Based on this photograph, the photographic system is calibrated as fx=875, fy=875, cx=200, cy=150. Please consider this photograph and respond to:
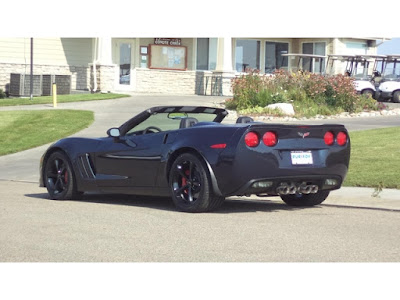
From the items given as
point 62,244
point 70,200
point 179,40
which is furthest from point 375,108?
point 62,244

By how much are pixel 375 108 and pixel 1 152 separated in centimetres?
1528

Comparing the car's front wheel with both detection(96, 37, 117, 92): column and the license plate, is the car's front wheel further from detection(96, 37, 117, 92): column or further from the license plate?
detection(96, 37, 117, 92): column

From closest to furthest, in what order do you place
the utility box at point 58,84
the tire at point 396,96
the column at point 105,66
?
the utility box at point 58,84 → the tire at point 396,96 → the column at point 105,66

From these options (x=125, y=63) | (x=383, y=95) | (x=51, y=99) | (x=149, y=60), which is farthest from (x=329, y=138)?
(x=125, y=63)

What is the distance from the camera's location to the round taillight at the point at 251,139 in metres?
9.66

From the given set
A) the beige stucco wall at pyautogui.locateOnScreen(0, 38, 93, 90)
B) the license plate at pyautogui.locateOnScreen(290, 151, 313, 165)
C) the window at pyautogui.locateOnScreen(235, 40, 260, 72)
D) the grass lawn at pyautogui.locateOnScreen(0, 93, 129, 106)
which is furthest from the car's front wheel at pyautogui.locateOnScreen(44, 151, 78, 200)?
the window at pyautogui.locateOnScreen(235, 40, 260, 72)

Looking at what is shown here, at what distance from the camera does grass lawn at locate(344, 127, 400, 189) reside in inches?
516

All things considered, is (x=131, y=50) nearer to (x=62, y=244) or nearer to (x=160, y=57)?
(x=160, y=57)

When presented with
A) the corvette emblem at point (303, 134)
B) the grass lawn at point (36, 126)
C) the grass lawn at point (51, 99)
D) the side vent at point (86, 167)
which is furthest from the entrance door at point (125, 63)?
the corvette emblem at point (303, 134)

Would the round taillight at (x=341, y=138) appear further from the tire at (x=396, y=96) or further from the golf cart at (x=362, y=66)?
the golf cart at (x=362, y=66)

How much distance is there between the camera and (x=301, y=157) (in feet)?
32.7

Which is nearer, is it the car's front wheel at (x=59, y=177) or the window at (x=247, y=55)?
the car's front wheel at (x=59, y=177)

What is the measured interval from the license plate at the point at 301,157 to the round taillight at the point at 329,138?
0.37m
